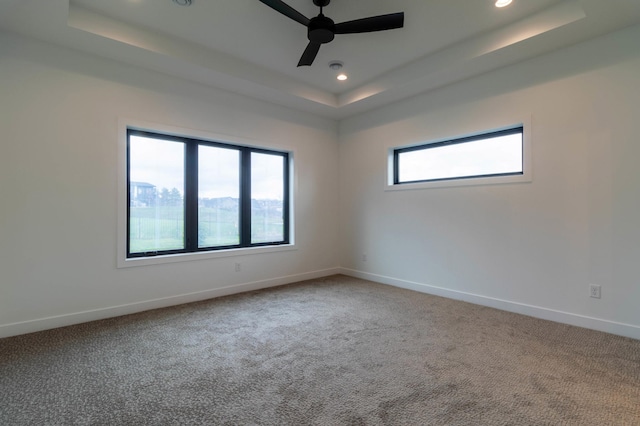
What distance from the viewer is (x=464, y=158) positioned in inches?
155

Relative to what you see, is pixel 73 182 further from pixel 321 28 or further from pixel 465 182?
pixel 465 182

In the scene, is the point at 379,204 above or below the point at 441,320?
above

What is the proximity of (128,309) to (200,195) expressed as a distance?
1.57 meters

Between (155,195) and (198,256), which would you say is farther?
(198,256)

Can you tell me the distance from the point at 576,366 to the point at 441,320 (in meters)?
1.11

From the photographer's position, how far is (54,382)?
1.99 meters

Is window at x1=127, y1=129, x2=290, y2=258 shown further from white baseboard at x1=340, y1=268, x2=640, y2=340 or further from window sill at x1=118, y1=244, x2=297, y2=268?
white baseboard at x1=340, y1=268, x2=640, y2=340

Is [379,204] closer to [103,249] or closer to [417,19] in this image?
[417,19]

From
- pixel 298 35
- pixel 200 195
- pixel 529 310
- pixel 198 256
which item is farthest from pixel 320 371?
pixel 298 35

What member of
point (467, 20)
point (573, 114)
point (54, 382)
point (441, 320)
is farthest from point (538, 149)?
point (54, 382)

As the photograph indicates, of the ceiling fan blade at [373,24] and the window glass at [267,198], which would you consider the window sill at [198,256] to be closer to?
the window glass at [267,198]

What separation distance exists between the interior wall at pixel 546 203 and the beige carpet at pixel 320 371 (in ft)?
1.26

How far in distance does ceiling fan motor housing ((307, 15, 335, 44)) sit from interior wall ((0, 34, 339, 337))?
6.23 feet

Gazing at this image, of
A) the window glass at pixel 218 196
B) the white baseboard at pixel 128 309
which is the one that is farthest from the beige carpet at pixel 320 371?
the window glass at pixel 218 196
